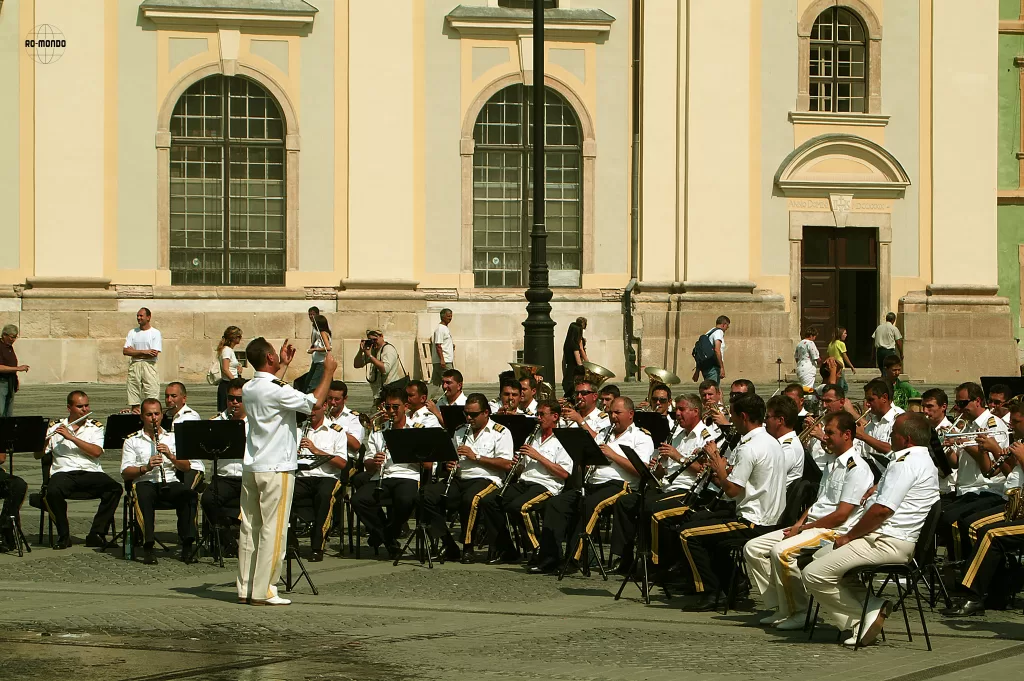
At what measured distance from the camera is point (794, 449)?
39.1 ft

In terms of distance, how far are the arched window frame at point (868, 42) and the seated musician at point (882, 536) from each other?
2096 centimetres

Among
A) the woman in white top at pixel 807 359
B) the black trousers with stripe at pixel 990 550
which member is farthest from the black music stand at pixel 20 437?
the woman in white top at pixel 807 359

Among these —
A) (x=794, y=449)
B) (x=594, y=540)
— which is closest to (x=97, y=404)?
(x=594, y=540)

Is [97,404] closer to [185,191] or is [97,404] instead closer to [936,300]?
[185,191]

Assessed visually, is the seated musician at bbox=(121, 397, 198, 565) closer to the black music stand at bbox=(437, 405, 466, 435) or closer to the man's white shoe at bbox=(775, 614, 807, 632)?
the black music stand at bbox=(437, 405, 466, 435)

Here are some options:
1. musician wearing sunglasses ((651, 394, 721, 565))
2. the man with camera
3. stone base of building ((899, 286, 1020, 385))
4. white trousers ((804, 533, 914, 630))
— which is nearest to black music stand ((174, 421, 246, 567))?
musician wearing sunglasses ((651, 394, 721, 565))

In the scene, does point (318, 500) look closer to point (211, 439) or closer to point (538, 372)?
point (211, 439)

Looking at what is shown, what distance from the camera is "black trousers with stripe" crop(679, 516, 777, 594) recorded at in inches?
438

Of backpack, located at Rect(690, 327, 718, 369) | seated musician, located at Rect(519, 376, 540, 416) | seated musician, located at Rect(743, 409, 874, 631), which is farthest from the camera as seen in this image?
backpack, located at Rect(690, 327, 718, 369)

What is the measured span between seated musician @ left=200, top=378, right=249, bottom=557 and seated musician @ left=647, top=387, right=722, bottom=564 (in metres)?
3.47

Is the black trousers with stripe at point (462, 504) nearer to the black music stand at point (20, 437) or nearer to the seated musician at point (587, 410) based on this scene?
the seated musician at point (587, 410)

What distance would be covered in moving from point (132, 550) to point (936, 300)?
A: 20034mm

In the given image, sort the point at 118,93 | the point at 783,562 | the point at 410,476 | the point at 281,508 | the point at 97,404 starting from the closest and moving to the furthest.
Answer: the point at 783,562 < the point at 281,508 < the point at 410,476 < the point at 97,404 < the point at 118,93

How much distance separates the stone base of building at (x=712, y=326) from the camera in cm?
2900
